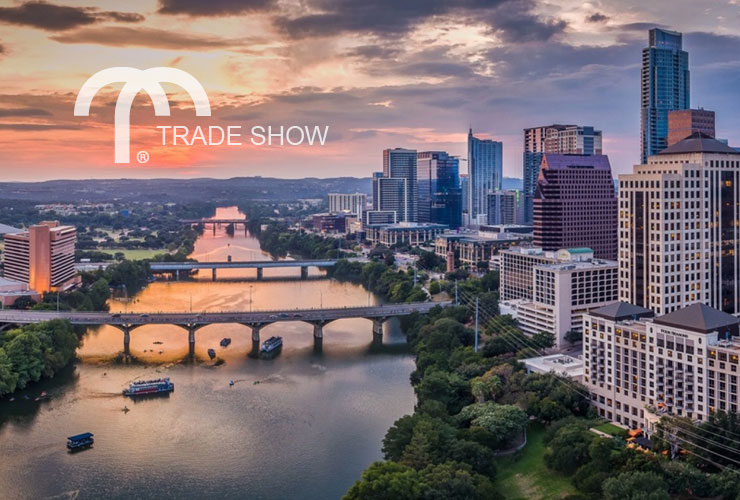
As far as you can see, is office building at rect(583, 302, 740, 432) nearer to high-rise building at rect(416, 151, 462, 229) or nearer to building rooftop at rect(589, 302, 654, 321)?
building rooftop at rect(589, 302, 654, 321)

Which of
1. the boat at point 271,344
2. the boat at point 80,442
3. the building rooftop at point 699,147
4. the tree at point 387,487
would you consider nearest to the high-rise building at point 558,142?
the building rooftop at point 699,147

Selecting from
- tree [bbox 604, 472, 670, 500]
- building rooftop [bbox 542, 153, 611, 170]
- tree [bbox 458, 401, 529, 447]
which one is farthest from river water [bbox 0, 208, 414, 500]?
building rooftop [bbox 542, 153, 611, 170]

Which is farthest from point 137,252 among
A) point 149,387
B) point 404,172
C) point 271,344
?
point 149,387

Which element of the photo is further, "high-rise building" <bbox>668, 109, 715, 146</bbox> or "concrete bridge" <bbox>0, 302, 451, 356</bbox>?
"high-rise building" <bbox>668, 109, 715, 146</bbox>

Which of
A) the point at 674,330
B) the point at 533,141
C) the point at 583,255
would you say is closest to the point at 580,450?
the point at 674,330

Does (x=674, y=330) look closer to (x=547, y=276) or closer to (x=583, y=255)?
(x=547, y=276)

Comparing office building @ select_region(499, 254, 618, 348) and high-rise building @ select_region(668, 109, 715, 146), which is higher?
high-rise building @ select_region(668, 109, 715, 146)

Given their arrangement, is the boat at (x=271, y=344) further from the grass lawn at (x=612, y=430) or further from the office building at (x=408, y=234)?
the office building at (x=408, y=234)
